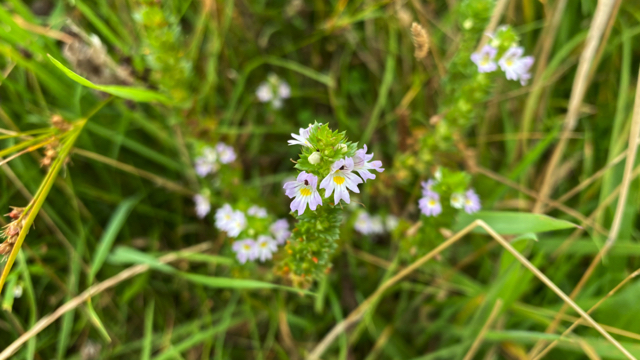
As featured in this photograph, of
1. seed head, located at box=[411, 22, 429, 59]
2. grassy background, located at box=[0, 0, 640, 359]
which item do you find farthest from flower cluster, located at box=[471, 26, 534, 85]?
grassy background, located at box=[0, 0, 640, 359]

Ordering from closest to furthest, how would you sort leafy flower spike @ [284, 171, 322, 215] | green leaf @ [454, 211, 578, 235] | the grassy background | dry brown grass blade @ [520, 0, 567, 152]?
1. leafy flower spike @ [284, 171, 322, 215]
2. green leaf @ [454, 211, 578, 235]
3. the grassy background
4. dry brown grass blade @ [520, 0, 567, 152]

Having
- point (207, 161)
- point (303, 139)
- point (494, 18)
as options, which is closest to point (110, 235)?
point (207, 161)

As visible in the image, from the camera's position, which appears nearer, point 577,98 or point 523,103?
point 577,98

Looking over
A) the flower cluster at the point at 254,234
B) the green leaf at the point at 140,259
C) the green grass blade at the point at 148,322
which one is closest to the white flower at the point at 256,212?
Result: the flower cluster at the point at 254,234

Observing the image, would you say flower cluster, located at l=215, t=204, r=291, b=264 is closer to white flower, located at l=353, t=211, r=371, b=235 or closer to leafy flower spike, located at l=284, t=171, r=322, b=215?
→ white flower, located at l=353, t=211, r=371, b=235

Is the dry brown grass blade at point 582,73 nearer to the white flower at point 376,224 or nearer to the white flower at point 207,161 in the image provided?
the white flower at point 376,224

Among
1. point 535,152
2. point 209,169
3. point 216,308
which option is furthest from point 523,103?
point 216,308

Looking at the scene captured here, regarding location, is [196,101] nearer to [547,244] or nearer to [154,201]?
[154,201]
